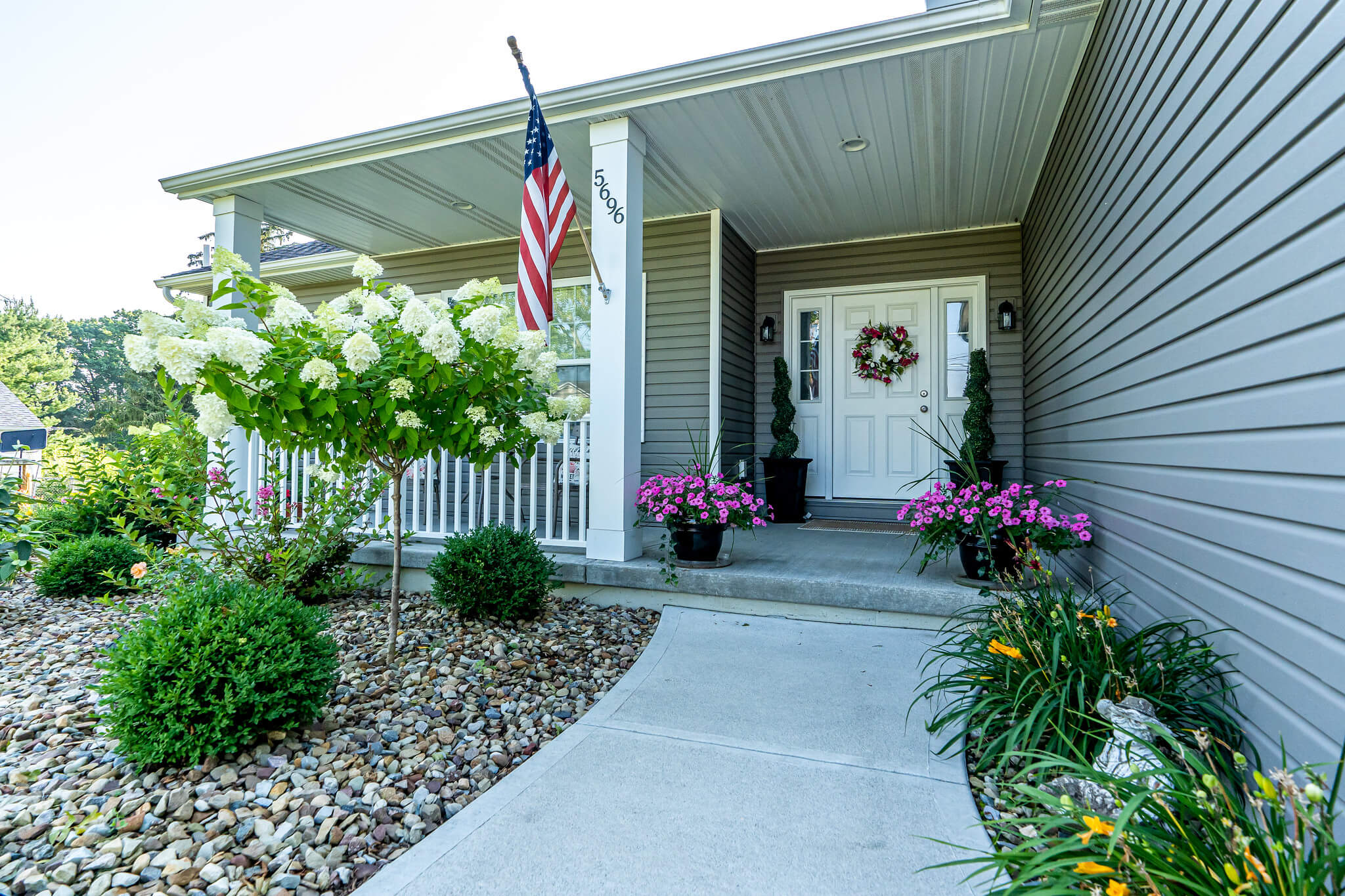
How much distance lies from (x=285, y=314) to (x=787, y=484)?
392 cm

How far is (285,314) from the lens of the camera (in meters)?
2.34

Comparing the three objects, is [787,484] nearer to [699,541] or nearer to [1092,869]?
[699,541]

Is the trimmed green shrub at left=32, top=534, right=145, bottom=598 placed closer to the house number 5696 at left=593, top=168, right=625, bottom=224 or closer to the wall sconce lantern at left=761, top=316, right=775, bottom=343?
the house number 5696 at left=593, top=168, right=625, bottom=224

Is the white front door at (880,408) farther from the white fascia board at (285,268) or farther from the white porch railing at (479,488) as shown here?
the white fascia board at (285,268)

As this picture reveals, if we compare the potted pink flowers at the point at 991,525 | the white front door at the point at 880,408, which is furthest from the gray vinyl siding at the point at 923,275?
the potted pink flowers at the point at 991,525

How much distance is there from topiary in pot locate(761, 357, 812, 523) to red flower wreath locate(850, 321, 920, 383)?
64cm

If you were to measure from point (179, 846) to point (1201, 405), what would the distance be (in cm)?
278

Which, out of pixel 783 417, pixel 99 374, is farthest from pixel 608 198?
pixel 99 374

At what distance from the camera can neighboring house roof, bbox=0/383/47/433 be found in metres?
16.5

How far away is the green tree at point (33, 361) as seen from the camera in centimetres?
2319

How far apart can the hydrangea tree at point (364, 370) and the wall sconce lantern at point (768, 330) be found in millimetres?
3413

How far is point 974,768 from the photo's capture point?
74.7 inches

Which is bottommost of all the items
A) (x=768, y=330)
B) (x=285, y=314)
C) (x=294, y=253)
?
(x=285, y=314)

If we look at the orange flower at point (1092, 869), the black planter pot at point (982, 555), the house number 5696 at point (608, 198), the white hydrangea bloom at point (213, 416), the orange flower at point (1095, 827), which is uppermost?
the house number 5696 at point (608, 198)
